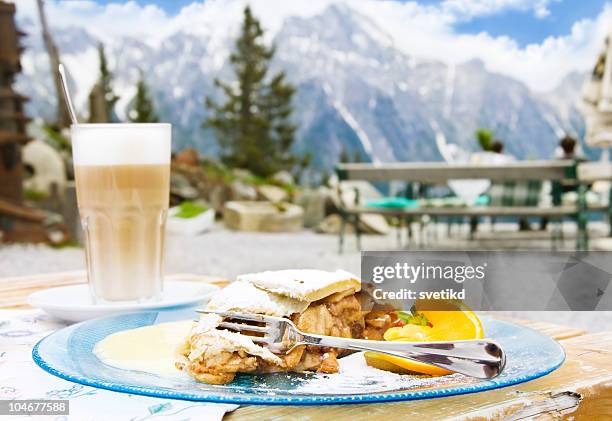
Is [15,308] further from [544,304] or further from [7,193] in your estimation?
[7,193]

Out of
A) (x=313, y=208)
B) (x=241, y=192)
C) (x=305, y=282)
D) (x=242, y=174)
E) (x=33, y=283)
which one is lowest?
(x=313, y=208)

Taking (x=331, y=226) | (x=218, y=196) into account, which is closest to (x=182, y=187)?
(x=218, y=196)

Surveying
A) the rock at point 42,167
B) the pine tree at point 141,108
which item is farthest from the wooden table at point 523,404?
the pine tree at point 141,108

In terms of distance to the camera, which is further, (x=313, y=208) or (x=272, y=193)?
(x=272, y=193)

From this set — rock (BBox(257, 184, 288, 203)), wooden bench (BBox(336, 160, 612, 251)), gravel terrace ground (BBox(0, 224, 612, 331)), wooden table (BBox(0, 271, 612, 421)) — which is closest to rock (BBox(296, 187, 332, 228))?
rock (BBox(257, 184, 288, 203))

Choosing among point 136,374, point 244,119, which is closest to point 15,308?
point 136,374

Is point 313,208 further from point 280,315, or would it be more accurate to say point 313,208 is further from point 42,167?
point 280,315

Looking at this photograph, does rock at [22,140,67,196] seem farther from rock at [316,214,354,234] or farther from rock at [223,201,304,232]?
rock at [316,214,354,234]
